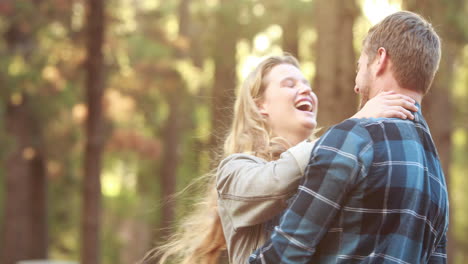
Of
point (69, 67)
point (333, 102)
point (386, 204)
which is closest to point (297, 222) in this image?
point (386, 204)

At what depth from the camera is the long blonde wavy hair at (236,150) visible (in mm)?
3513

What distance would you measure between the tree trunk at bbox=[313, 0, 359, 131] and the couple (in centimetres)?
442

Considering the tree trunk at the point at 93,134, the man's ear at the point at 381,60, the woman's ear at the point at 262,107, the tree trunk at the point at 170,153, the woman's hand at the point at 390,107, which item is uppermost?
the man's ear at the point at 381,60

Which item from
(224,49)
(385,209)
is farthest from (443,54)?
(224,49)

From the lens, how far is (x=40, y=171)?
19.2 m

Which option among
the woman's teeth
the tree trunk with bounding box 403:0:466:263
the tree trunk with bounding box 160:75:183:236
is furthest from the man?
the tree trunk with bounding box 160:75:183:236

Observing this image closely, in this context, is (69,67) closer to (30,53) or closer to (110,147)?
(30,53)

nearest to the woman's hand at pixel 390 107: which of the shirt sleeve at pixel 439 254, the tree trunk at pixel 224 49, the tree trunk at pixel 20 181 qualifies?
the shirt sleeve at pixel 439 254

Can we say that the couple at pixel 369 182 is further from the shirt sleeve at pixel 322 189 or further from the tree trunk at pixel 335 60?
the tree trunk at pixel 335 60

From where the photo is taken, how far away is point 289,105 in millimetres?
3557

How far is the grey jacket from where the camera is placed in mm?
2713

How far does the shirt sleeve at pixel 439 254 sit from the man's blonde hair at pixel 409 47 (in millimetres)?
624

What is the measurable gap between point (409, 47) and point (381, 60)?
0.11 metres

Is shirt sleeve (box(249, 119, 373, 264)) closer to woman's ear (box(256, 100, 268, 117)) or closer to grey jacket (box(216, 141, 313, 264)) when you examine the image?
grey jacket (box(216, 141, 313, 264))
